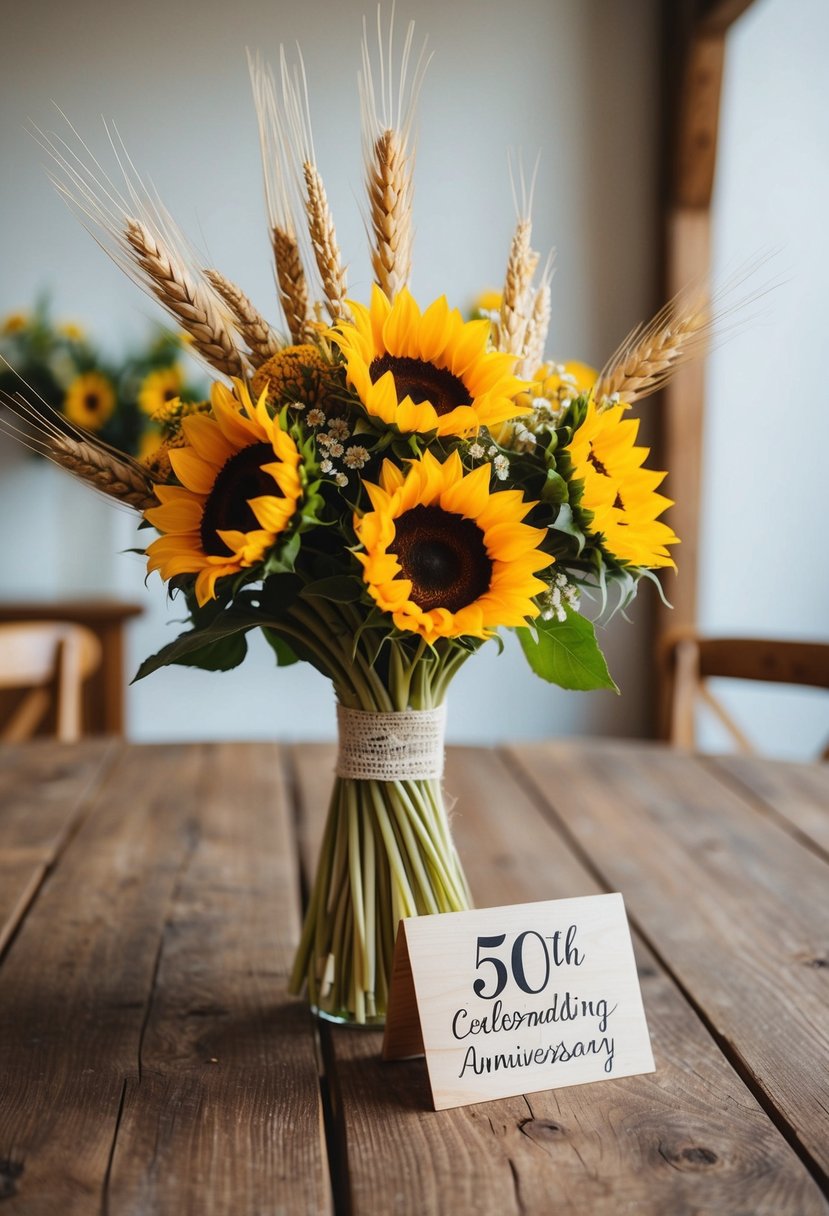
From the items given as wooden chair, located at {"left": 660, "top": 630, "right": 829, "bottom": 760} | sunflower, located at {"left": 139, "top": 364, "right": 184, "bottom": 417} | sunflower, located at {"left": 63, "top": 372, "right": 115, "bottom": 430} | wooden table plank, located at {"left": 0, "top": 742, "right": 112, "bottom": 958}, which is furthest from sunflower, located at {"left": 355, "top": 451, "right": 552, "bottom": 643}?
sunflower, located at {"left": 63, "top": 372, "right": 115, "bottom": 430}

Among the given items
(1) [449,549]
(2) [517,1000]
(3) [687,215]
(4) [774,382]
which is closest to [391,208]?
(1) [449,549]

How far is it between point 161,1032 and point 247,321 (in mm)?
458

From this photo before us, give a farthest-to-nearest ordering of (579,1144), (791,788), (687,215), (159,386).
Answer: (687,215) → (159,386) → (791,788) → (579,1144)

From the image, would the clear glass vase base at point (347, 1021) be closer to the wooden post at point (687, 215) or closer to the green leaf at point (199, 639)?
the green leaf at point (199, 639)

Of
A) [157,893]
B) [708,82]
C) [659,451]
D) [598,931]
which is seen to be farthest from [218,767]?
[708,82]

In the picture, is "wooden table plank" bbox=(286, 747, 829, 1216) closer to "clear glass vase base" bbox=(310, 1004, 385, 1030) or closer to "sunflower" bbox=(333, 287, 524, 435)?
"clear glass vase base" bbox=(310, 1004, 385, 1030)

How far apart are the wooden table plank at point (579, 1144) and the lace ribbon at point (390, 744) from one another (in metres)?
0.17

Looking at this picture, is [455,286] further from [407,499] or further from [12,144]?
[407,499]

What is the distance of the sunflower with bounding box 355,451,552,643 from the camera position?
60cm

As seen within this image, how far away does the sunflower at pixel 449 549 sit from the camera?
595mm

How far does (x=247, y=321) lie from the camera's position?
684 mm

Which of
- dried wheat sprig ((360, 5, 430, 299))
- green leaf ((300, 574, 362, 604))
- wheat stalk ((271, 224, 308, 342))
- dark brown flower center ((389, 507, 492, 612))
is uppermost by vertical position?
dried wheat sprig ((360, 5, 430, 299))

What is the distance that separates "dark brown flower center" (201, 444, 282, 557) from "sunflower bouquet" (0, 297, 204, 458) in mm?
2151

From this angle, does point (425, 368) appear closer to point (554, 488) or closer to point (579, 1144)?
point (554, 488)
